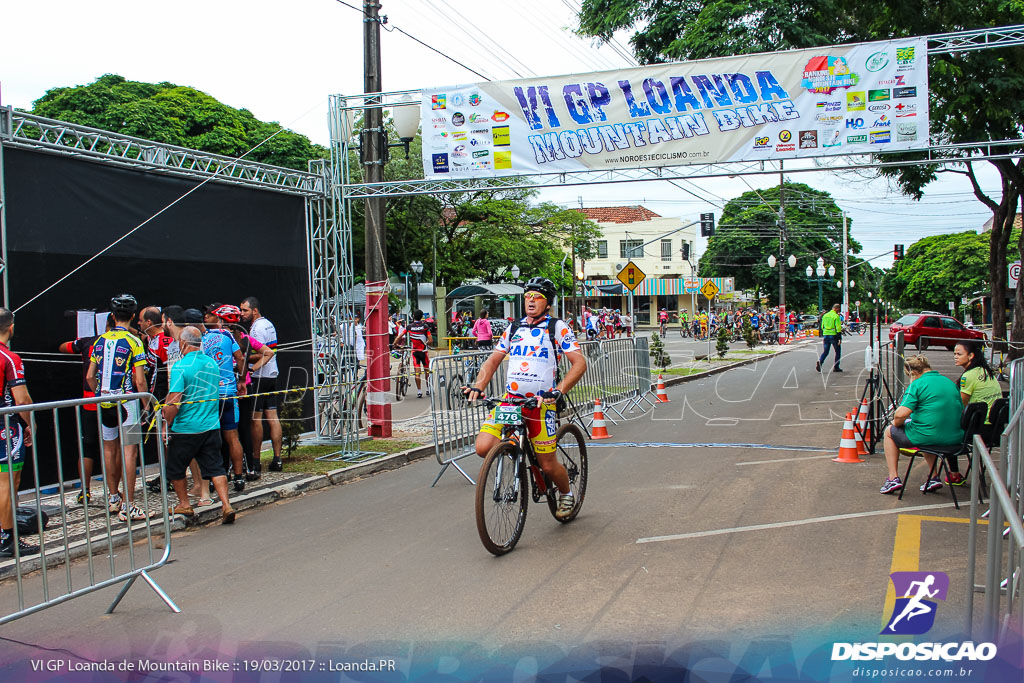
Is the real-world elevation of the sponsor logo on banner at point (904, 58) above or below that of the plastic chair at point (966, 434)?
above

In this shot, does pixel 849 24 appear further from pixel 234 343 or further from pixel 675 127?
pixel 234 343

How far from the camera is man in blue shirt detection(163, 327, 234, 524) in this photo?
702cm

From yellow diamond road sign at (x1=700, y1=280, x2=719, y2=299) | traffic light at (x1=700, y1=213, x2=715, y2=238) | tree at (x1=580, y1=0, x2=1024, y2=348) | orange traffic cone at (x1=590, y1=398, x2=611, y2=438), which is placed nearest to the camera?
orange traffic cone at (x1=590, y1=398, x2=611, y2=438)

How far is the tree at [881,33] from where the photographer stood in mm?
15984

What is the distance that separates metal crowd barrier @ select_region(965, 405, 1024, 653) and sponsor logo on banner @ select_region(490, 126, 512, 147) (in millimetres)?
8555

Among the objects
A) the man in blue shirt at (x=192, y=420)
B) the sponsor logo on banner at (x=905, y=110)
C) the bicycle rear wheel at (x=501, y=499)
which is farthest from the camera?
the sponsor logo on banner at (x=905, y=110)

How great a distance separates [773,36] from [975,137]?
15.7ft

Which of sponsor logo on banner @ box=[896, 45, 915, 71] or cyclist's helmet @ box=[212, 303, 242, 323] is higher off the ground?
sponsor logo on banner @ box=[896, 45, 915, 71]

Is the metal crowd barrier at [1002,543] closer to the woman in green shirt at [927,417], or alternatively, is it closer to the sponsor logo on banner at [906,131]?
the woman in green shirt at [927,417]

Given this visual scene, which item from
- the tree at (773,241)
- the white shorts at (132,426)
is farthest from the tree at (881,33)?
the tree at (773,241)

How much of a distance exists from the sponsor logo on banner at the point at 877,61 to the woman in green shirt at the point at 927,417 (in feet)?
15.8

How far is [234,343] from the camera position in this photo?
339 inches

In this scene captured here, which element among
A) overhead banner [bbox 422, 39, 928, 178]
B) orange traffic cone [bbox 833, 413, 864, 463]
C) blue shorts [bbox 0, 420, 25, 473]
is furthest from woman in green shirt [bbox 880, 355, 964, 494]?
blue shorts [bbox 0, 420, 25, 473]

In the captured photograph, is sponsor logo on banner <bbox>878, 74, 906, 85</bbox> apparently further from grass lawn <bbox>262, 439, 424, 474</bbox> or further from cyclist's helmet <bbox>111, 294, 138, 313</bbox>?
cyclist's helmet <bbox>111, 294, 138, 313</bbox>
